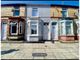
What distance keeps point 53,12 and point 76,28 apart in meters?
3.98

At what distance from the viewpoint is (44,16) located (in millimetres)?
23859

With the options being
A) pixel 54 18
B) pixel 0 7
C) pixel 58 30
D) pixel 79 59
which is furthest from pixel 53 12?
pixel 79 59

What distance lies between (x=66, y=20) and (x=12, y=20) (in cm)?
749

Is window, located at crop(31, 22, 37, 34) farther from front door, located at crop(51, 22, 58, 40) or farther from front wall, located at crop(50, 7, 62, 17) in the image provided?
front wall, located at crop(50, 7, 62, 17)

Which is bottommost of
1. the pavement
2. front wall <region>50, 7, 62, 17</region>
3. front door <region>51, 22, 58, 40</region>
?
the pavement

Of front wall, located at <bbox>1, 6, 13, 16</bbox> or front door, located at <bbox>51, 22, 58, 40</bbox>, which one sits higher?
front wall, located at <bbox>1, 6, 13, 16</bbox>

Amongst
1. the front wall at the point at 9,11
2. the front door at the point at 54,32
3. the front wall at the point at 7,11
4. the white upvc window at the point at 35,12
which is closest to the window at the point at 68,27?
the front door at the point at 54,32

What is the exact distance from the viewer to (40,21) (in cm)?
2338

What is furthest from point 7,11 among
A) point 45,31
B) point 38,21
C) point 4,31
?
point 45,31

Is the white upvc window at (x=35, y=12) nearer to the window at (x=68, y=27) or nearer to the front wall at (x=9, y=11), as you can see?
the front wall at (x=9, y=11)

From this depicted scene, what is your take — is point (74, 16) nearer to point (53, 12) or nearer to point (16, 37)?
point (53, 12)

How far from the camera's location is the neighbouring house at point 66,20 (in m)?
22.7

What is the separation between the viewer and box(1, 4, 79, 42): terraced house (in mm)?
23047

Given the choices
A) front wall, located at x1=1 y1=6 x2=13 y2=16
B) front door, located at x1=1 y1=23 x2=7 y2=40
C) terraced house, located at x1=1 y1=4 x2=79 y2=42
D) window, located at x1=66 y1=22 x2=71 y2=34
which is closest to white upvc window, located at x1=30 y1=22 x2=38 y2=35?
terraced house, located at x1=1 y1=4 x2=79 y2=42
